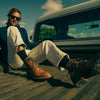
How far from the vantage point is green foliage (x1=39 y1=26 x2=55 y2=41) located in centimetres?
308

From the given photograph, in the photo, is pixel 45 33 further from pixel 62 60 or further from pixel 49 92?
pixel 49 92

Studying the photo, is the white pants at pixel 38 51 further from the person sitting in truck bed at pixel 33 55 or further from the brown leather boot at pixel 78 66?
the brown leather boot at pixel 78 66

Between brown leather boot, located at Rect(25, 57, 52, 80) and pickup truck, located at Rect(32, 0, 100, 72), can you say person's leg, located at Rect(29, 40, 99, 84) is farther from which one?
pickup truck, located at Rect(32, 0, 100, 72)

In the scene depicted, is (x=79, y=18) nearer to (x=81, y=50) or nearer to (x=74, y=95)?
(x=81, y=50)

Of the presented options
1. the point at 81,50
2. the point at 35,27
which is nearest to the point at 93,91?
the point at 81,50

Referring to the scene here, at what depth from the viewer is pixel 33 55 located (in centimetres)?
195

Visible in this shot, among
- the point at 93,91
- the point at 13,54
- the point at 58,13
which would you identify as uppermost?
the point at 58,13

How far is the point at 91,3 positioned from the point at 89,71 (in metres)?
1.55

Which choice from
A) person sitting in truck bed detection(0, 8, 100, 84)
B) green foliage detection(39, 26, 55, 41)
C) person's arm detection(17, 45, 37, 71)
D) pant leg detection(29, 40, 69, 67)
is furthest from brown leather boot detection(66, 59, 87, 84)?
green foliage detection(39, 26, 55, 41)

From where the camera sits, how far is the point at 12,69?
2.25 meters

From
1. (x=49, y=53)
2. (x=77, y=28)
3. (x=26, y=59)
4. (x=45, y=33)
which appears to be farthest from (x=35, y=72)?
(x=45, y=33)

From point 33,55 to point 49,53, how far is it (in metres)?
0.36

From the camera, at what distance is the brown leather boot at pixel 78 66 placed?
1.26 m

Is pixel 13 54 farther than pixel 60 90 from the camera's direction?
Yes
